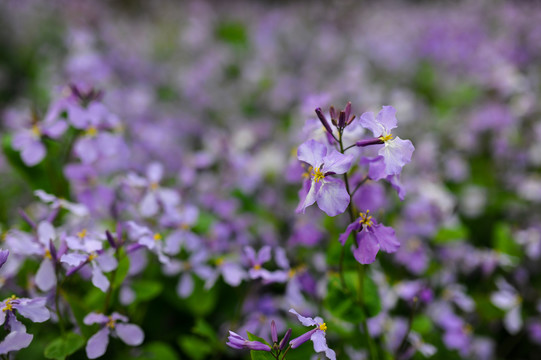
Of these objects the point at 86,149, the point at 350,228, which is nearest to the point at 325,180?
the point at 350,228

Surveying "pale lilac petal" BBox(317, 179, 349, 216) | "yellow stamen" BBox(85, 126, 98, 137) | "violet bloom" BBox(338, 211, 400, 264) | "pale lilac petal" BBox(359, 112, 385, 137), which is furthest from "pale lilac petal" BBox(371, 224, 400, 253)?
"yellow stamen" BBox(85, 126, 98, 137)

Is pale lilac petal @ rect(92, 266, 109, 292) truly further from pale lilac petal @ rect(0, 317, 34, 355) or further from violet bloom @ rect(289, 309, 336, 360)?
violet bloom @ rect(289, 309, 336, 360)

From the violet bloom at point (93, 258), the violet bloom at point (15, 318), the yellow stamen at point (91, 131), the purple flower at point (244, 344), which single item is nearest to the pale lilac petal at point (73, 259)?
the violet bloom at point (93, 258)

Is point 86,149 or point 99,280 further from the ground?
point 86,149

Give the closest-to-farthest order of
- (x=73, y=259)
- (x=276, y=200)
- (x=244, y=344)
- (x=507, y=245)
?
(x=244, y=344) → (x=73, y=259) → (x=507, y=245) → (x=276, y=200)

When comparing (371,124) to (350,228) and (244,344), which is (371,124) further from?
(244,344)

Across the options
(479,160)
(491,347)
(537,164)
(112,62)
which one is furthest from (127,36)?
(491,347)
